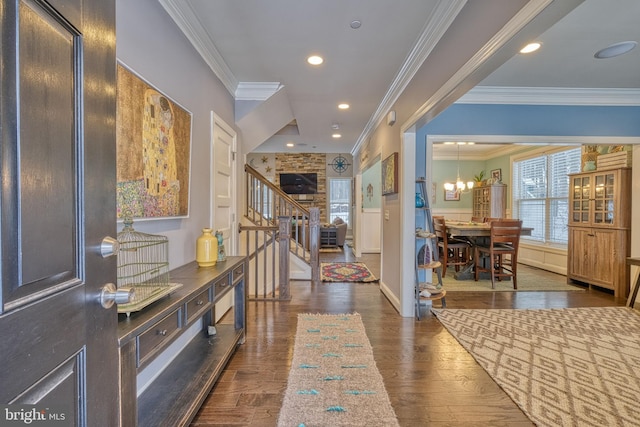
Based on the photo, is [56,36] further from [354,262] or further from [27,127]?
[354,262]

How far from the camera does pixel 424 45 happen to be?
2512 millimetres

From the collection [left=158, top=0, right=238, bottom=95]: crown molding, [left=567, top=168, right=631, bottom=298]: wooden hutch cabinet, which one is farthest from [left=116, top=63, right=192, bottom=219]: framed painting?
[left=567, top=168, right=631, bottom=298]: wooden hutch cabinet

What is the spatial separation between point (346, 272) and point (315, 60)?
3531 millimetres

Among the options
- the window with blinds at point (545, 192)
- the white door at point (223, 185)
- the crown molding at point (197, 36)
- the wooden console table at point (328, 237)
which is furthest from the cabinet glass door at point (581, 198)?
the crown molding at point (197, 36)

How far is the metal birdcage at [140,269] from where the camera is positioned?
52.3 inches

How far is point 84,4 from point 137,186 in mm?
1128

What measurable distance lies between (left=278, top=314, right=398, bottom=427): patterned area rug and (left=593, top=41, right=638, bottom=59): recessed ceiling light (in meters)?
3.41

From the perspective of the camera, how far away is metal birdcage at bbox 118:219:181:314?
1328 mm

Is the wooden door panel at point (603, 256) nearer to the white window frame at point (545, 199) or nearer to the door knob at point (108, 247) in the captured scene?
the white window frame at point (545, 199)

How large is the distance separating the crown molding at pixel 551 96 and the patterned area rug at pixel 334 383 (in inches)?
123

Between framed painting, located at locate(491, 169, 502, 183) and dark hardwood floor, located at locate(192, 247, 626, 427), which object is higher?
framed painting, located at locate(491, 169, 502, 183)

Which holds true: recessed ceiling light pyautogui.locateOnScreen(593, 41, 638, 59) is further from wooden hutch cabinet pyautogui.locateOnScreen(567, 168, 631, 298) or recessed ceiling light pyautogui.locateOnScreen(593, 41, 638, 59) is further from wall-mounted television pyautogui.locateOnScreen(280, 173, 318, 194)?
wall-mounted television pyautogui.locateOnScreen(280, 173, 318, 194)

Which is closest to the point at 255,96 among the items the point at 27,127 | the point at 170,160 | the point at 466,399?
the point at 170,160

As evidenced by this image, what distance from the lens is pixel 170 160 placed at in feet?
6.69
